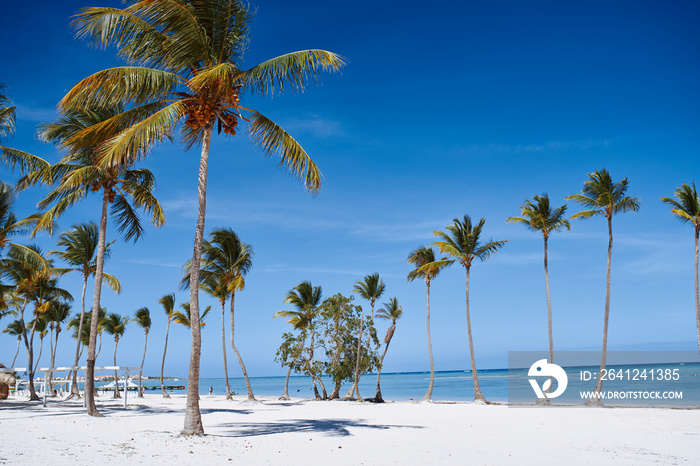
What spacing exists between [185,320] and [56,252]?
14407mm

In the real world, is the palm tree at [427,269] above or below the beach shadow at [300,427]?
above

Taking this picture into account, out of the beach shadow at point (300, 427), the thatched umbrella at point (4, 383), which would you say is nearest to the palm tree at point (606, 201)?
the beach shadow at point (300, 427)

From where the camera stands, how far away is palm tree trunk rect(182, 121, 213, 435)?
1127 cm

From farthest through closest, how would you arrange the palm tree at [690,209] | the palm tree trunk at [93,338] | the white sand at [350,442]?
the palm tree at [690,209] < the palm tree trunk at [93,338] < the white sand at [350,442]

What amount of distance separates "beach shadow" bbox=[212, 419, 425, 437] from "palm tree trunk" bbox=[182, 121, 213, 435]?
43.5 inches

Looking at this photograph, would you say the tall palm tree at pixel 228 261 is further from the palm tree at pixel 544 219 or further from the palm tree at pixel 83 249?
the palm tree at pixel 544 219

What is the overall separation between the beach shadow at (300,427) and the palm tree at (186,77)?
211 cm

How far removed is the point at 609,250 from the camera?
25391 mm

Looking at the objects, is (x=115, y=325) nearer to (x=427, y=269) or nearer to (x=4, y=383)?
(x=4, y=383)

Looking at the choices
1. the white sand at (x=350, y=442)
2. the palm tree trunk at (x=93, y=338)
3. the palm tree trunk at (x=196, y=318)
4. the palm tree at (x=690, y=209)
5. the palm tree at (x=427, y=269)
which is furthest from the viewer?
the palm tree at (x=427, y=269)

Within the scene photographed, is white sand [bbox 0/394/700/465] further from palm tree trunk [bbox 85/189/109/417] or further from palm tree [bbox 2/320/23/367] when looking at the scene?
palm tree [bbox 2/320/23/367]

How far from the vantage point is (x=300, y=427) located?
14.4 meters

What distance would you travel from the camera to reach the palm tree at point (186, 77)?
35.1 feet

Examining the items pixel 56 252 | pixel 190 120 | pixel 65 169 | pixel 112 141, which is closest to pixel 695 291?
pixel 190 120
